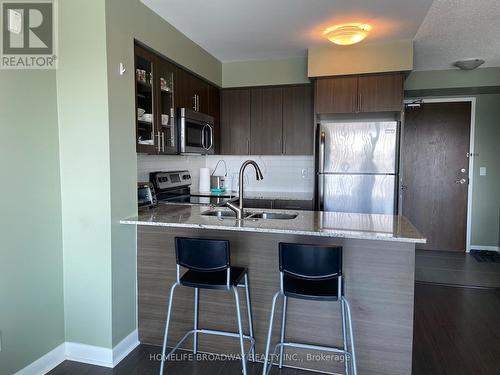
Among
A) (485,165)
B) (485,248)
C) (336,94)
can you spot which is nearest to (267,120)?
(336,94)

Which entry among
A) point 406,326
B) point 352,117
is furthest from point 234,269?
point 352,117

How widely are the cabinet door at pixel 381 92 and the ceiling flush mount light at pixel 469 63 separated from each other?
1.07m

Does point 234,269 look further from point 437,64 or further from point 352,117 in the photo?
point 437,64

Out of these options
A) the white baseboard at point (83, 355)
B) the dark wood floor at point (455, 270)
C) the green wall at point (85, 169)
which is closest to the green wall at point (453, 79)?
the dark wood floor at point (455, 270)

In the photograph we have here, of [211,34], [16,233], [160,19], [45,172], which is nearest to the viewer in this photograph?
[16,233]

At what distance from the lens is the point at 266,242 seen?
7.43 feet

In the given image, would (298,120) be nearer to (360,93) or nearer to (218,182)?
(360,93)

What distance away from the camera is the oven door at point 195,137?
10.3ft

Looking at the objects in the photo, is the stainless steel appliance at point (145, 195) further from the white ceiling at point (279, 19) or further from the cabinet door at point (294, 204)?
the cabinet door at point (294, 204)

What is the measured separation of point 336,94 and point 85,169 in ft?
8.46

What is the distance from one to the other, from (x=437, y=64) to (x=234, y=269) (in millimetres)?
3621

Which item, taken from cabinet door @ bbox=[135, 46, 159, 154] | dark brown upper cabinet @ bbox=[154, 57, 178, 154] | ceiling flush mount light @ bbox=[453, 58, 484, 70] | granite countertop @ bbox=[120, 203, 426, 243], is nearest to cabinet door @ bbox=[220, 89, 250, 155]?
dark brown upper cabinet @ bbox=[154, 57, 178, 154]

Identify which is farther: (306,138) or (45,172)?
(306,138)

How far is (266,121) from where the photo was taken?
4203 mm
